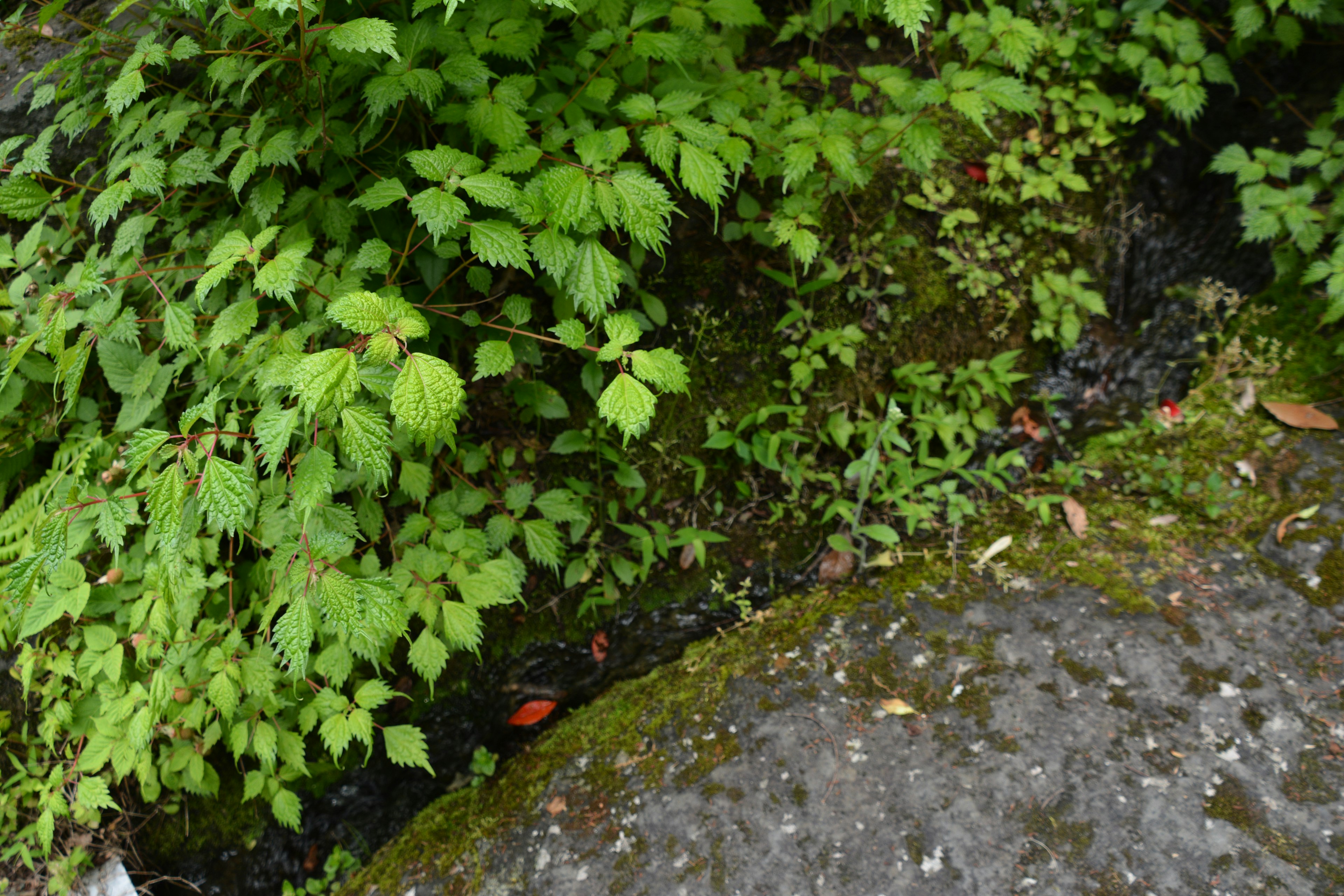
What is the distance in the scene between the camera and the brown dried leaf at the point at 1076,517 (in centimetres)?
A: 272

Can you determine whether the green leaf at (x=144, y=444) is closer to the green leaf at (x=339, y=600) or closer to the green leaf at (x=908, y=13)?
the green leaf at (x=339, y=600)

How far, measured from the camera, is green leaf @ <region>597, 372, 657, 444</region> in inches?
57.8

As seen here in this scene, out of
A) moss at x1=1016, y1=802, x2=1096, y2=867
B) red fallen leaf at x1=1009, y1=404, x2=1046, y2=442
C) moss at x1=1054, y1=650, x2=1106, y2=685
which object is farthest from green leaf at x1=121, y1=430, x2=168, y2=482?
red fallen leaf at x1=1009, y1=404, x2=1046, y2=442

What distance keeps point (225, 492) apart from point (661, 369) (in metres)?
0.95

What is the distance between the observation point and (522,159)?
1.70 m

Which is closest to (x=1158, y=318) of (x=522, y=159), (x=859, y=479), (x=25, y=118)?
(x=859, y=479)

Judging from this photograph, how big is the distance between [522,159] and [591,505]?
127 centimetres

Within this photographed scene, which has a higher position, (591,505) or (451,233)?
(451,233)

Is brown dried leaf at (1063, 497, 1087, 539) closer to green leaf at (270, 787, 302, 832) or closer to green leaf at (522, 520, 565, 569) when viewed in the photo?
green leaf at (522, 520, 565, 569)

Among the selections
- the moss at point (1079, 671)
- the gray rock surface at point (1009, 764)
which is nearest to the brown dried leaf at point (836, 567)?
the gray rock surface at point (1009, 764)

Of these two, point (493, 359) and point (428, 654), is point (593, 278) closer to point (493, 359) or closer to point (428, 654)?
point (493, 359)

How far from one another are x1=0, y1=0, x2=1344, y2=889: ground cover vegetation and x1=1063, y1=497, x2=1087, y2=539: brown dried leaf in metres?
0.11

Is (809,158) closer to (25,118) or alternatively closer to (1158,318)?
(1158,318)

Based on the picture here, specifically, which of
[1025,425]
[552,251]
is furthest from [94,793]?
[1025,425]
